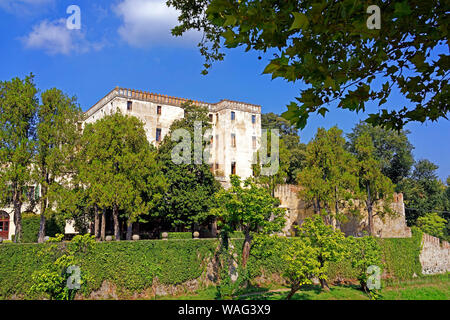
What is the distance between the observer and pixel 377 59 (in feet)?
10.8

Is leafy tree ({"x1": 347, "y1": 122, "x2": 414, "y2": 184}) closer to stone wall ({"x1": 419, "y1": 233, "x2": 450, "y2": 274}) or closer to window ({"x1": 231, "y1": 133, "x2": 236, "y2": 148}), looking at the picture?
stone wall ({"x1": 419, "y1": 233, "x2": 450, "y2": 274})

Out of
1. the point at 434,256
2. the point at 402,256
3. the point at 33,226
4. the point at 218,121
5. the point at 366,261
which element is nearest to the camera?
the point at 366,261

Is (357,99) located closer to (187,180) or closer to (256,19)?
(256,19)

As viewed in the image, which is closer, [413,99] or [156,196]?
[413,99]

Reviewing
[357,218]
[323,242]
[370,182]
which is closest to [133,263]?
[323,242]

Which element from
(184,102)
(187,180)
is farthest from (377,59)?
(184,102)

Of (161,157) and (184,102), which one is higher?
(184,102)

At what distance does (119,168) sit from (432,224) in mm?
30409

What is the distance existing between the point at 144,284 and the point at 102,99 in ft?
66.0

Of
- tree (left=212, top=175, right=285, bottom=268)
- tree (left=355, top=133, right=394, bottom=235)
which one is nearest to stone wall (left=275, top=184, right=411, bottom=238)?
tree (left=355, top=133, right=394, bottom=235)

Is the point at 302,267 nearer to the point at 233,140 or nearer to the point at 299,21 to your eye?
the point at 299,21

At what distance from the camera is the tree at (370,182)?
26.8 meters

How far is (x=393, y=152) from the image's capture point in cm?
3788

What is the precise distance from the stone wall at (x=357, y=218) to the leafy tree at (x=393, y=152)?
28.1 feet
